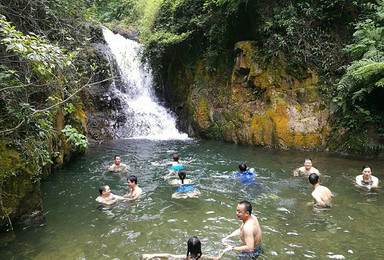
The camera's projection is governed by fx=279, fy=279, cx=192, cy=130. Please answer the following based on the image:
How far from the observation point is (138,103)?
20844 millimetres

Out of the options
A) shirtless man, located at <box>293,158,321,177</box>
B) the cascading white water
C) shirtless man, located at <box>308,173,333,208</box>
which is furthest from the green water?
the cascading white water

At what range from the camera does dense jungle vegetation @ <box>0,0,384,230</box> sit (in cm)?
545

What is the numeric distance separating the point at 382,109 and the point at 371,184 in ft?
16.1

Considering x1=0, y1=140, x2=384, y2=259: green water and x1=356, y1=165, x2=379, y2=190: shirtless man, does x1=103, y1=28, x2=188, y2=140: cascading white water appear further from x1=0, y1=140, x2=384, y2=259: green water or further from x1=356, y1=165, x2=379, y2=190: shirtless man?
x1=356, y1=165, x2=379, y2=190: shirtless man

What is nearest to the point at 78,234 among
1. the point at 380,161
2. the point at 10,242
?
the point at 10,242

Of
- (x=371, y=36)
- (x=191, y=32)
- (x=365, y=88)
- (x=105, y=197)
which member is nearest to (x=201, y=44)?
(x=191, y=32)

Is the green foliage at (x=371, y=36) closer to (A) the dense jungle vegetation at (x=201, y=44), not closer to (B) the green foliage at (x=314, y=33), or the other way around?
(A) the dense jungle vegetation at (x=201, y=44)

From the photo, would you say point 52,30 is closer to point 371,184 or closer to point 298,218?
point 298,218

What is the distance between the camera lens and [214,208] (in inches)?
271

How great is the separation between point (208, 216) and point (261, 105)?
8783 millimetres

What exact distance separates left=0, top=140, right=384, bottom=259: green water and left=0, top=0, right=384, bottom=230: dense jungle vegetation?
1.37 meters

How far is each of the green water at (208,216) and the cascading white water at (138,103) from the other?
8594 mm

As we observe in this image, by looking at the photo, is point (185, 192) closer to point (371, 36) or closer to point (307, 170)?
point (307, 170)

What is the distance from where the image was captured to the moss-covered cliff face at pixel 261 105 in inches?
491
